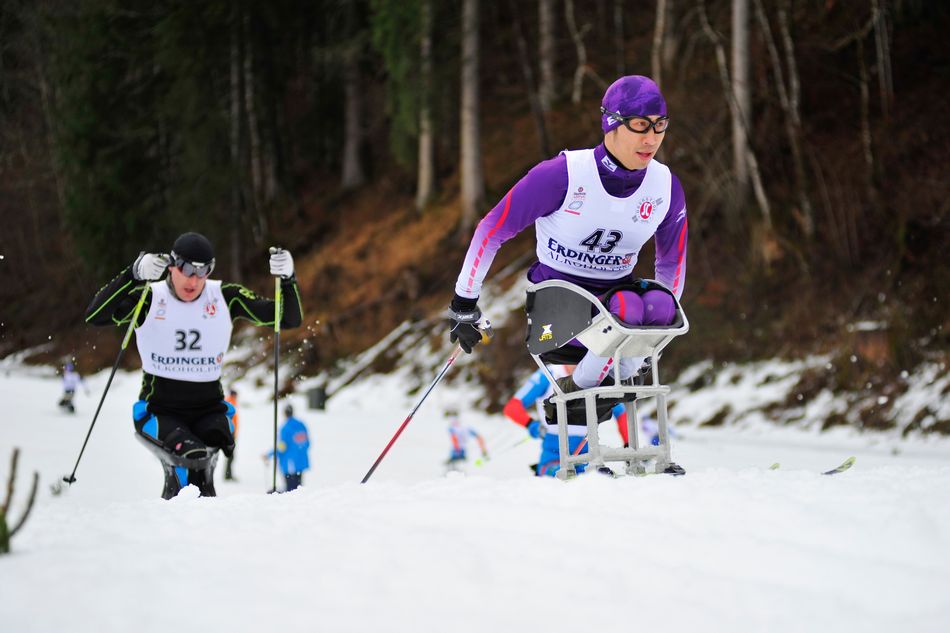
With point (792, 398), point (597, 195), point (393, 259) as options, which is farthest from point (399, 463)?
point (393, 259)

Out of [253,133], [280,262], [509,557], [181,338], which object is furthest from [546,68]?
[509,557]

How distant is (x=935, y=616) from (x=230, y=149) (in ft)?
94.0

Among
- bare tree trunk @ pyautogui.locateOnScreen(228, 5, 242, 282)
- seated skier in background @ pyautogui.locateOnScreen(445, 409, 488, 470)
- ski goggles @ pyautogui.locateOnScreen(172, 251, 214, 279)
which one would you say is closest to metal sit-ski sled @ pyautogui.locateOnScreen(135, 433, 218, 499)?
ski goggles @ pyautogui.locateOnScreen(172, 251, 214, 279)

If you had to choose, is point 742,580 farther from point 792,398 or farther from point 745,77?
point 745,77

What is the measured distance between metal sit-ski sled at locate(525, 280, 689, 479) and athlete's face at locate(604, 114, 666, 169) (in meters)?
0.55

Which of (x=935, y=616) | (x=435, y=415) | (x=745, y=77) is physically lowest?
(x=435, y=415)

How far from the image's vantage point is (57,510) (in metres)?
3.43

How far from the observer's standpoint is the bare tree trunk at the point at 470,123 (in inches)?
866

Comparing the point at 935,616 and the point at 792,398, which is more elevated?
the point at 935,616

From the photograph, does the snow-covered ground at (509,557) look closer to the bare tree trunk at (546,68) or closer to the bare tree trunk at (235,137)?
the bare tree trunk at (546,68)

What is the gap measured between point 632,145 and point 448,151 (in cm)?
2422

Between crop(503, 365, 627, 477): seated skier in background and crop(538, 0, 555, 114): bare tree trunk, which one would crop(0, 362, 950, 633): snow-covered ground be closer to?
crop(503, 365, 627, 477): seated skier in background

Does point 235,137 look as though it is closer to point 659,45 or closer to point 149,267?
point 659,45

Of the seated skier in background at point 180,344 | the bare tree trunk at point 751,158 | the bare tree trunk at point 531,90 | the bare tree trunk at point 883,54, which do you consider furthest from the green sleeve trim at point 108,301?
the bare tree trunk at point 531,90
